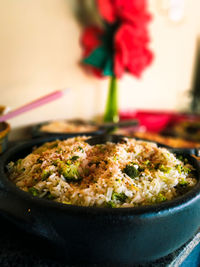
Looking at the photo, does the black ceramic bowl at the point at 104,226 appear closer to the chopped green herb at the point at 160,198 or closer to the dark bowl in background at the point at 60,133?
the chopped green herb at the point at 160,198

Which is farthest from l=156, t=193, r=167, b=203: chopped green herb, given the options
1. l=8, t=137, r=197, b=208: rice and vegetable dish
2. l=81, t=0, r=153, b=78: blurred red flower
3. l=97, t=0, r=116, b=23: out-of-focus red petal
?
l=97, t=0, r=116, b=23: out-of-focus red petal

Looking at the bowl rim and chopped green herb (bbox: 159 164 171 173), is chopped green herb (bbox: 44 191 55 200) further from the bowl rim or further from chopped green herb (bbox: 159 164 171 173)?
chopped green herb (bbox: 159 164 171 173)

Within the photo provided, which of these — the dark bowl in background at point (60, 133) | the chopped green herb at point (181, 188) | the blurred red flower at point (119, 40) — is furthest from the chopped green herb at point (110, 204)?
the blurred red flower at point (119, 40)

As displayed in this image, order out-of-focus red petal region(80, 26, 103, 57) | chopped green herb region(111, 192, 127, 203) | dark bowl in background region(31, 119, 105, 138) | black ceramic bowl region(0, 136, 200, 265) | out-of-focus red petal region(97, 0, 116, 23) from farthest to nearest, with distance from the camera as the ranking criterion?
out-of-focus red petal region(80, 26, 103, 57), out-of-focus red petal region(97, 0, 116, 23), dark bowl in background region(31, 119, 105, 138), chopped green herb region(111, 192, 127, 203), black ceramic bowl region(0, 136, 200, 265)

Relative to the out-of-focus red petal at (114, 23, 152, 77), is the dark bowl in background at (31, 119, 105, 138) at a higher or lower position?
lower

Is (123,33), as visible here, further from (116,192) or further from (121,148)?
(116,192)

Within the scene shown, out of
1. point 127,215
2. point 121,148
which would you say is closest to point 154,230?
point 127,215
